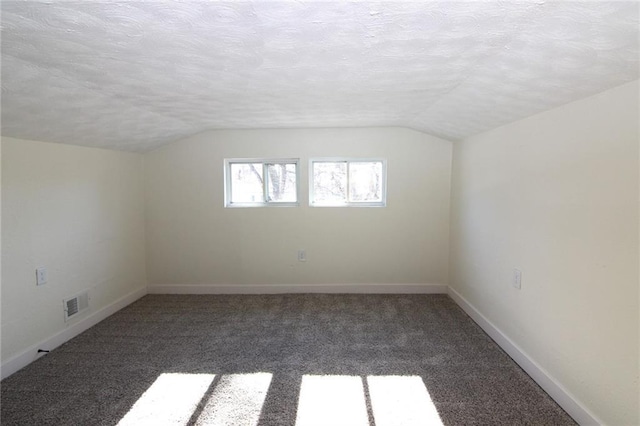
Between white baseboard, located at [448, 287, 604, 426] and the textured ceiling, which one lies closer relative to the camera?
the textured ceiling

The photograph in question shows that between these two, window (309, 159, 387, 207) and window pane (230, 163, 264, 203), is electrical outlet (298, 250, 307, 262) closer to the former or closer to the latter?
window (309, 159, 387, 207)

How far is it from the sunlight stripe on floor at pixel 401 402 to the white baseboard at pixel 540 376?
2.43ft

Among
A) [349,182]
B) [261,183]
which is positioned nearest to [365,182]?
[349,182]

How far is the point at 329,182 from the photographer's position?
3660mm

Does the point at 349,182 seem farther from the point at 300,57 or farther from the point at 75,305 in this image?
the point at 75,305

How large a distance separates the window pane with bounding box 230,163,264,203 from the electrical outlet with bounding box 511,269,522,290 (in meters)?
2.65

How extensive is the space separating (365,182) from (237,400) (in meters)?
2.56

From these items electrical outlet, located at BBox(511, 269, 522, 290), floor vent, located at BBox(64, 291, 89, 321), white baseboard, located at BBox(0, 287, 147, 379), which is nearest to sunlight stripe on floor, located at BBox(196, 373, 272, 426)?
white baseboard, located at BBox(0, 287, 147, 379)

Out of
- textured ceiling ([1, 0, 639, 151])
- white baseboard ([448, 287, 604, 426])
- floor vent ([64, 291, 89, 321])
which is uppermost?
textured ceiling ([1, 0, 639, 151])

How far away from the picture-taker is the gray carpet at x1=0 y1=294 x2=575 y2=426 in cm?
178

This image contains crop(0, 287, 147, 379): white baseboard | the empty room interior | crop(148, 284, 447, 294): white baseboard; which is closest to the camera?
the empty room interior

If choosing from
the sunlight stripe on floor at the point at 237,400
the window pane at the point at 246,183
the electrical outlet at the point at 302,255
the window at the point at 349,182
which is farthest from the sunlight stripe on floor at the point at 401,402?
the window pane at the point at 246,183

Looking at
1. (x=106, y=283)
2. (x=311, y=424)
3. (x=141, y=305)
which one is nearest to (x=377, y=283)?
(x=311, y=424)

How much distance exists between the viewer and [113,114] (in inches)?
88.4
